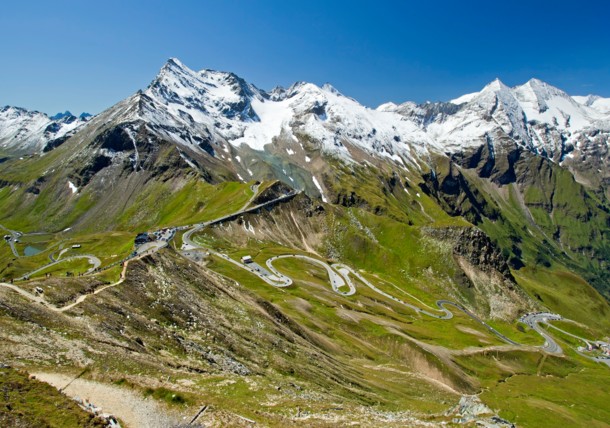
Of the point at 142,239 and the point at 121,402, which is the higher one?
the point at 121,402

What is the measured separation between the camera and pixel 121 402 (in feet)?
118

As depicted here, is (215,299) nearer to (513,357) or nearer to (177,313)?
(177,313)

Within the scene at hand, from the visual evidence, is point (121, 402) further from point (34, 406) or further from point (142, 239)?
point (142, 239)

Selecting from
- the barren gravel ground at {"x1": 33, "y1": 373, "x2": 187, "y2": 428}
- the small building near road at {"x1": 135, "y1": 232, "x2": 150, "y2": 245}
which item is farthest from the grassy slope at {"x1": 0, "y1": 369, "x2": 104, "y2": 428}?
the small building near road at {"x1": 135, "y1": 232, "x2": 150, "y2": 245}

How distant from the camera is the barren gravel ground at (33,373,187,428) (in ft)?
112

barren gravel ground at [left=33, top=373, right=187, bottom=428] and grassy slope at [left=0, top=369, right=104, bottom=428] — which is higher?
grassy slope at [left=0, top=369, right=104, bottom=428]

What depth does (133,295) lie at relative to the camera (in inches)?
2489

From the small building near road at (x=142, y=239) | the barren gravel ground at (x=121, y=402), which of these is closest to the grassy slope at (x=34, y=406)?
the barren gravel ground at (x=121, y=402)

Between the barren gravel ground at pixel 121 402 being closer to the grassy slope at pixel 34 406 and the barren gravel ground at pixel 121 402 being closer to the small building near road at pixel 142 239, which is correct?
the grassy slope at pixel 34 406

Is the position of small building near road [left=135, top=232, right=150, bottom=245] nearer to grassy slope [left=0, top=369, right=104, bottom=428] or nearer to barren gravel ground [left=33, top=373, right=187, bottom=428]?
barren gravel ground [left=33, top=373, right=187, bottom=428]

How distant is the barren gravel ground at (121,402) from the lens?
34062 millimetres

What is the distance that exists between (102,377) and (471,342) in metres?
170

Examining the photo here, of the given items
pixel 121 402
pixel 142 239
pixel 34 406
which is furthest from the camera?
pixel 142 239

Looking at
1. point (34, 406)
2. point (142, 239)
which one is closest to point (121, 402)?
point (34, 406)
